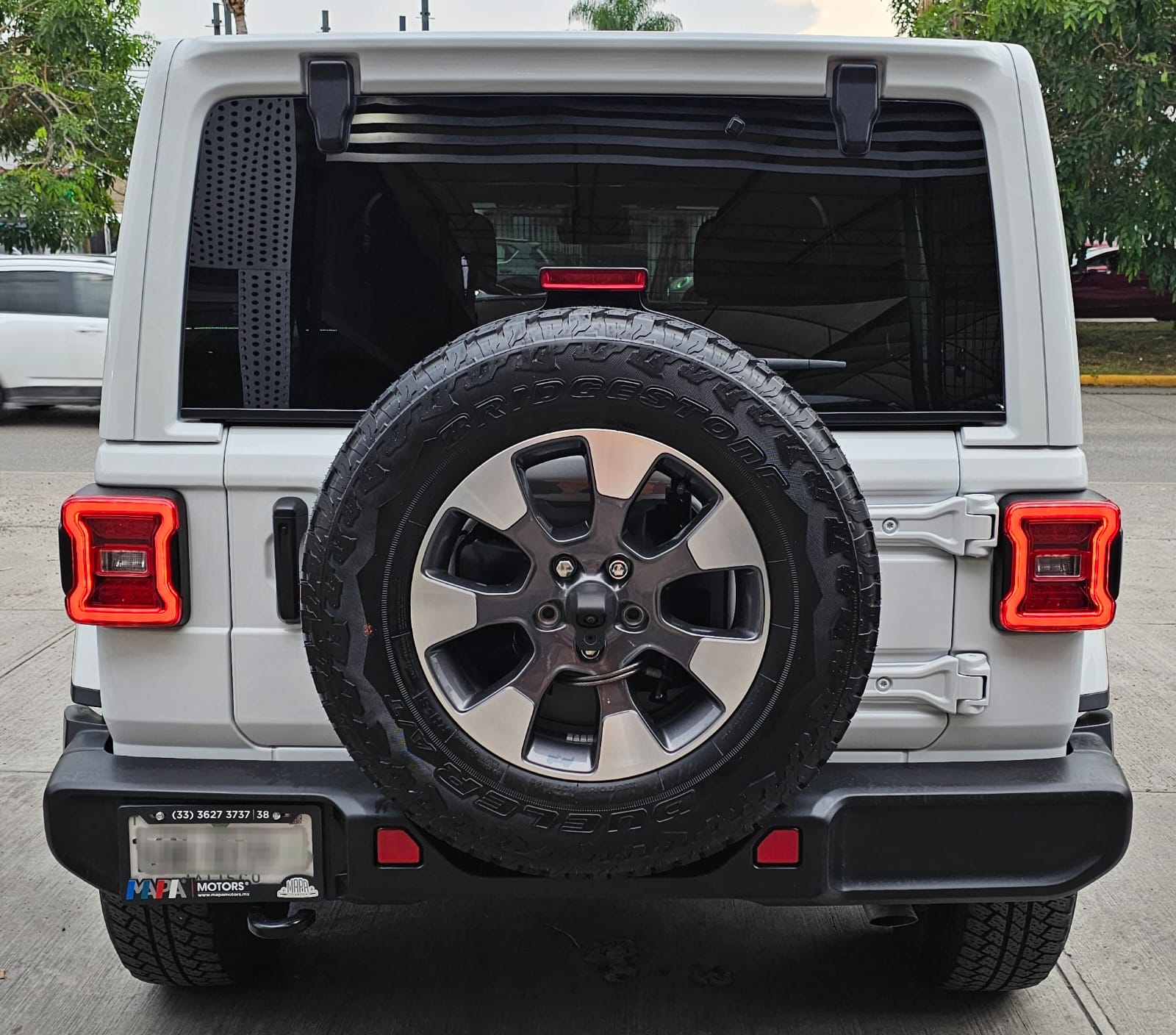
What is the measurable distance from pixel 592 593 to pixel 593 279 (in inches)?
23.1

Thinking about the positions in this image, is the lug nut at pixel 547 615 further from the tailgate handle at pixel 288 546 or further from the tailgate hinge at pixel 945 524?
the tailgate hinge at pixel 945 524

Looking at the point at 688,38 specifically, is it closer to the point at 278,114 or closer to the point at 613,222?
the point at 613,222

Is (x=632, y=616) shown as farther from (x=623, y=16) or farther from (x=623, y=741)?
(x=623, y=16)

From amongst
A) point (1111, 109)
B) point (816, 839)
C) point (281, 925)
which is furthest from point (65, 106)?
point (816, 839)

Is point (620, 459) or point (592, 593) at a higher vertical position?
point (620, 459)

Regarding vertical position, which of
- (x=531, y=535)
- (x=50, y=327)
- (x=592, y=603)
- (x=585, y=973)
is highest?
(x=50, y=327)

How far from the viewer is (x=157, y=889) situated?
2471mm

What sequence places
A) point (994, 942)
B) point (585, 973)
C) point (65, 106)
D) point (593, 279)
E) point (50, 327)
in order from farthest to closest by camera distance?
point (65, 106) < point (50, 327) < point (585, 973) < point (994, 942) < point (593, 279)

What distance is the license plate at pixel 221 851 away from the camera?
245 centimetres

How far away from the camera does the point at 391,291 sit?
2.53m

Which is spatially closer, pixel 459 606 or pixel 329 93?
pixel 459 606

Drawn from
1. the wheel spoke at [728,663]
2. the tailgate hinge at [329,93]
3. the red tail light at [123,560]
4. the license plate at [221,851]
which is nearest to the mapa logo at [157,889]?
the license plate at [221,851]

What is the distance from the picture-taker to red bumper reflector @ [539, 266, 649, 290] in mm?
2350

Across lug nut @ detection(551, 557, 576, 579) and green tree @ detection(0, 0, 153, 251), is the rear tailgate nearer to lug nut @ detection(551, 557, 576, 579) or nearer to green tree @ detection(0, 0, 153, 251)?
lug nut @ detection(551, 557, 576, 579)
